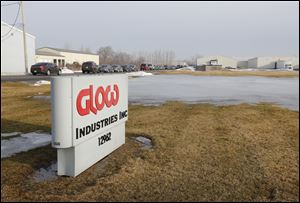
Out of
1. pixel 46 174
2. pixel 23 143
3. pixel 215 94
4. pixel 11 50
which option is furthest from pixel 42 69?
pixel 46 174

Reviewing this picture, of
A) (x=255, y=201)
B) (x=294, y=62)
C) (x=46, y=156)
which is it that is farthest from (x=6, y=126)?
(x=294, y=62)

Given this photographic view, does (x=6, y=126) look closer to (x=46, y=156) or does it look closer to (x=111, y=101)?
(x=46, y=156)

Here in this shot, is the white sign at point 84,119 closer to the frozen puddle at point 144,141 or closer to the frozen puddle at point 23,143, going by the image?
the frozen puddle at point 144,141

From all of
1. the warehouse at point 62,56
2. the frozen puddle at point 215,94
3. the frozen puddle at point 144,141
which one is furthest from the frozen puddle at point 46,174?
the warehouse at point 62,56

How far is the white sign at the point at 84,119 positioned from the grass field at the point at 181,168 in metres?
0.23

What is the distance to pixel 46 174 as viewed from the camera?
5.08 metres

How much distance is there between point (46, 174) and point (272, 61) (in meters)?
142

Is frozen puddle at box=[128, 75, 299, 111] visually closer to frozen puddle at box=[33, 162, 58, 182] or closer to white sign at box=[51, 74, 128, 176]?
white sign at box=[51, 74, 128, 176]

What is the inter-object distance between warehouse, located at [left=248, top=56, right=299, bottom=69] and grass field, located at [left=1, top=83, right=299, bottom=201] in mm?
130798

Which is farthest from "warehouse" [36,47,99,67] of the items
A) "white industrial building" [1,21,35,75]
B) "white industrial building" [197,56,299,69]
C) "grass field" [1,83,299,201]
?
"grass field" [1,83,299,201]

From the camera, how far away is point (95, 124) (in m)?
5.52

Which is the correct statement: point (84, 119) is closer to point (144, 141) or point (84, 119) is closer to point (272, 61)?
point (144, 141)

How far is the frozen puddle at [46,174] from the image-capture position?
4.87 metres

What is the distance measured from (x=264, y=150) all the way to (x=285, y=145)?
70 cm
